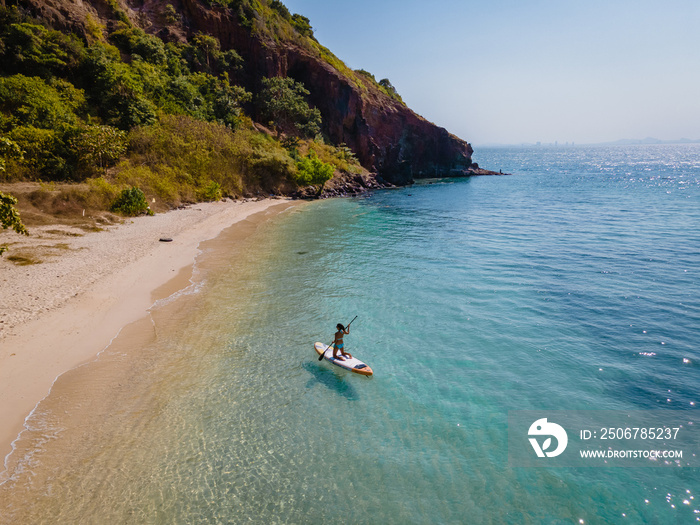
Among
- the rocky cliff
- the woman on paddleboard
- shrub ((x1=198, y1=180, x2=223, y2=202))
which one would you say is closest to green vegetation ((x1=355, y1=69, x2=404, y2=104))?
the rocky cliff

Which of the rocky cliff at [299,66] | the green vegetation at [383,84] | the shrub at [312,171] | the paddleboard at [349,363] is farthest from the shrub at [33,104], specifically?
the green vegetation at [383,84]

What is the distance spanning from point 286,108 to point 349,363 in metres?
56.2

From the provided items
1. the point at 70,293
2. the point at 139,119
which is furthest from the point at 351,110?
the point at 70,293

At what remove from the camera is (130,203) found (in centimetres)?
3262

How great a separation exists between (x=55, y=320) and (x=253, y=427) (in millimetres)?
10481

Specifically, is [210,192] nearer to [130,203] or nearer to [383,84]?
[130,203]

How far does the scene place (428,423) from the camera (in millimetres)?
11031

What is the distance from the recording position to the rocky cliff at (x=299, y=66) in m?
52.5

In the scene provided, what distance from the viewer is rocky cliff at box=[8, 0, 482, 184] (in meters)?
52.5

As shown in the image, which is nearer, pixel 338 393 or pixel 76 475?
pixel 76 475

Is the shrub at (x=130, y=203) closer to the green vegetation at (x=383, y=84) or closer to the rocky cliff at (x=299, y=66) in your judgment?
the rocky cliff at (x=299, y=66)

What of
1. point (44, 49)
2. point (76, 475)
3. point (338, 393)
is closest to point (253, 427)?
point (338, 393)

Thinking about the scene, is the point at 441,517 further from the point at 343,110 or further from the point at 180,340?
the point at 343,110

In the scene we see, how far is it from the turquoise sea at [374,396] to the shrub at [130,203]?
41.6ft
